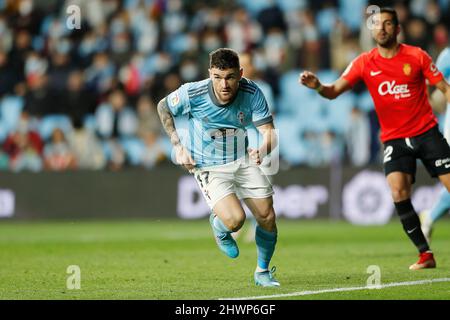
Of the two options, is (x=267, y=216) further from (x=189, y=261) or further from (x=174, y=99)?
(x=189, y=261)

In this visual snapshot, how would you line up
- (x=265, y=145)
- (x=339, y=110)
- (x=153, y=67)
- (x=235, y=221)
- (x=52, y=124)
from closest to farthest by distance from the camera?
(x=265, y=145) < (x=235, y=221) < (x=339, y=110) < (x=52, y=124) < (x=153, y=67)

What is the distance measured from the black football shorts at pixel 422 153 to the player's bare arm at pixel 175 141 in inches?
87.7

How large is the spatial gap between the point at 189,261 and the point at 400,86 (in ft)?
10.3

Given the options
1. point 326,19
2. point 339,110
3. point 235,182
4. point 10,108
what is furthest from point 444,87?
point 10,108

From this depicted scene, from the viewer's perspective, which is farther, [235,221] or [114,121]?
[114,121]

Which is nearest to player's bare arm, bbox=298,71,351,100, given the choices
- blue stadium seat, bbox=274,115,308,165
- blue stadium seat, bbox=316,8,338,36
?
blue stadium seat, bbox=274,115,308,165

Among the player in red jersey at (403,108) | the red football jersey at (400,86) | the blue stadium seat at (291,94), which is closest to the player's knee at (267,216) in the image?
the player in red jersey at (403,108)

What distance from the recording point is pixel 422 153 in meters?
9.98

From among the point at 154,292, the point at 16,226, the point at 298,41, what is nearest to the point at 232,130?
the point at 154,292

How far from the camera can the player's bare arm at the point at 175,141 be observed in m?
8.62

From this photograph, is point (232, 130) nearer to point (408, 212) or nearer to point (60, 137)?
point (408, 212)

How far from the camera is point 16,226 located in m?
17.9

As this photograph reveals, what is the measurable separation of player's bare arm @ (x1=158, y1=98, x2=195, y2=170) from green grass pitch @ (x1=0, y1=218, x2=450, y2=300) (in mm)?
1036
